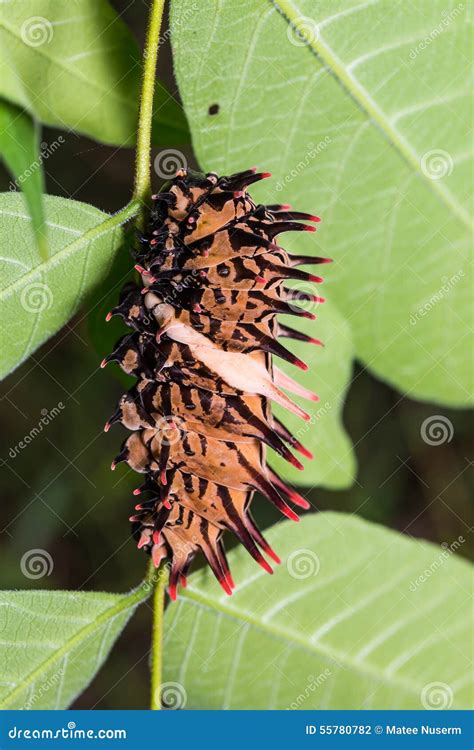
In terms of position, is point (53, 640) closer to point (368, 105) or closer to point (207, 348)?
point (207, 348)

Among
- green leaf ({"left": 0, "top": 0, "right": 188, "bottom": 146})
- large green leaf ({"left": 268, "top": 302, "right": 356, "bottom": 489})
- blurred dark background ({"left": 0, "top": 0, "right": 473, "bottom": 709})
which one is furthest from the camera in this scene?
blurred dark background ({"left": 0, "top": 0, "right": 473, "bottom": 709})

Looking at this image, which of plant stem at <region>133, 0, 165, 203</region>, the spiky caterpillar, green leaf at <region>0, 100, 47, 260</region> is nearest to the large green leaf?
the spiky caterpillar

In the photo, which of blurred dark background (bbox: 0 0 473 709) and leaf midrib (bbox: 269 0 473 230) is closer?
leaf midrib (bbox: 269 0 473 230)

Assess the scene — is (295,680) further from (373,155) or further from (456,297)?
(373,155)

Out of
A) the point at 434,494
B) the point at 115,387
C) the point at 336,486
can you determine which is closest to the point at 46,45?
the point at 336,486

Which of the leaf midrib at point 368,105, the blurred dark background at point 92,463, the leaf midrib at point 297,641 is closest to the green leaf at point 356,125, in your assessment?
the leaf midrib at point 368,105

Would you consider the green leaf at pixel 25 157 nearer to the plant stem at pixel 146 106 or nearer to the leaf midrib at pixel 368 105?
the plant stem at pixel 146 106

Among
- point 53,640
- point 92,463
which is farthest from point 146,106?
point 92,463

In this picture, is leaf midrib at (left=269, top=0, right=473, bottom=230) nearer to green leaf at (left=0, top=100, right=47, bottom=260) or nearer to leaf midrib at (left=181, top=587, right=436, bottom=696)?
green leaf at (left=0, top=100, right=47, bottom=260)
